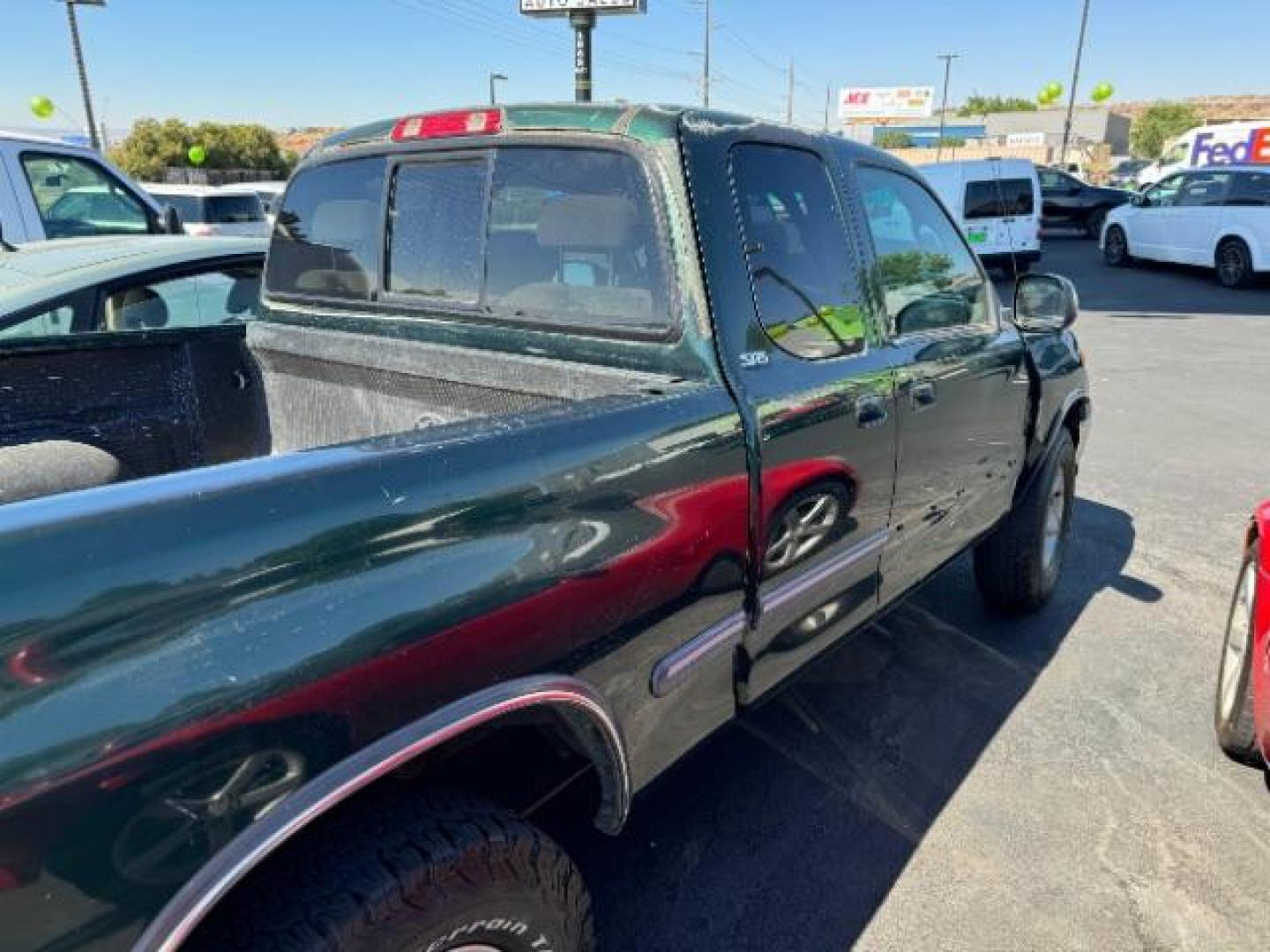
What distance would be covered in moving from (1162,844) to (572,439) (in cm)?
223

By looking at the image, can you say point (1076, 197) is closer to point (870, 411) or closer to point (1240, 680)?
point (1240, 680)

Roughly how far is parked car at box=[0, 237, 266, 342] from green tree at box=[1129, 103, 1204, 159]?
76.6 metres

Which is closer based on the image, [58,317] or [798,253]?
[798,253]

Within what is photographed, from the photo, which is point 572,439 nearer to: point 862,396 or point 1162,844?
point 862,396

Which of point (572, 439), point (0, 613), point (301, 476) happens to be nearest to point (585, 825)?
point (572, 439)

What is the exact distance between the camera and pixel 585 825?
8.88 ft

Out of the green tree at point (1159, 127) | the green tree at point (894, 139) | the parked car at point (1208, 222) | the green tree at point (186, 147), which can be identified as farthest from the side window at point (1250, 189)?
the green tree at point (1159, 127)

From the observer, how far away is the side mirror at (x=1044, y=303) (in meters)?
3.41

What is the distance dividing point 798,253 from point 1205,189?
16314 mm

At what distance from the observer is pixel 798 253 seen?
2.39 metres

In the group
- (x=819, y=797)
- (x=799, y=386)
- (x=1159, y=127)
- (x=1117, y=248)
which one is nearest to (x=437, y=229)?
(x=799, y=386)

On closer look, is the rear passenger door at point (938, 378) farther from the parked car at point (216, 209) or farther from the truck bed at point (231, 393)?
the parked car at point (216, 209)

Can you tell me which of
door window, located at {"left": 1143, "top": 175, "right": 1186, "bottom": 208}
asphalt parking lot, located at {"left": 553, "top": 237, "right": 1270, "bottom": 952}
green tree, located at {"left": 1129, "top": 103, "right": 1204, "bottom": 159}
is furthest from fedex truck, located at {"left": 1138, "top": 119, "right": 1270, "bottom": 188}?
green tree, located at {"left": 1129, "top": 103, "right": 1204, "bottom": 159}

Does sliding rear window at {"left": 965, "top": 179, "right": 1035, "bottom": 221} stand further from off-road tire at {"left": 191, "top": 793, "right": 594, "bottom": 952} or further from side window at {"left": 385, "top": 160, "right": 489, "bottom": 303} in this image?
off-road tire at {"left": 191, "top": 793, "right": 594, "bottom": 952}
